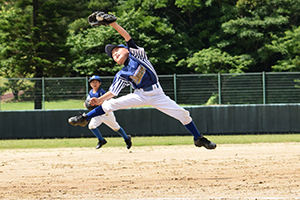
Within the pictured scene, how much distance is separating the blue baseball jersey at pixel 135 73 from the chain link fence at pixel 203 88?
9639mm

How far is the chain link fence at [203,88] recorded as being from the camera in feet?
54.4

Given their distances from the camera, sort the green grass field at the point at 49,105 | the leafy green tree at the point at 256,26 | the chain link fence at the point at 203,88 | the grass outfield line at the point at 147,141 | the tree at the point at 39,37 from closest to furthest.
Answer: the grass outfield line at the point at 147,141 → the chain link fence at the point at 203,88 → the green grass field at the point at 49,105 → the tree at the point at 39,37 → the leafy green tree at the point at 256,26

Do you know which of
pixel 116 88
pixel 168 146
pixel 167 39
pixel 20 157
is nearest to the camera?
pixel 116 88

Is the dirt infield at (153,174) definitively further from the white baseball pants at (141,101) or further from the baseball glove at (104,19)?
the baseball glove at (104,19)

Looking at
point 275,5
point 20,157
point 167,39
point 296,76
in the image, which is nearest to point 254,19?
point 275,5

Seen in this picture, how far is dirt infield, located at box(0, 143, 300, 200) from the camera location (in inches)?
244

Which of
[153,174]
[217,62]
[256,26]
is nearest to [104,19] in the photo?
[153,174]

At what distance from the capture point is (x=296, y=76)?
1659 centimetres

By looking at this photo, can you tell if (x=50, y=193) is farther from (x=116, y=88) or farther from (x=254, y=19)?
(x=254, y=19)

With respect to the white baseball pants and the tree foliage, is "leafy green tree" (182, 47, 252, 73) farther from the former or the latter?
the white baseball pants

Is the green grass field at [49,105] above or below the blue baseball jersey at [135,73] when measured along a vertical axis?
below

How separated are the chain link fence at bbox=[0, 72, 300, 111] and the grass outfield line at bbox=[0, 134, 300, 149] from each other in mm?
1707

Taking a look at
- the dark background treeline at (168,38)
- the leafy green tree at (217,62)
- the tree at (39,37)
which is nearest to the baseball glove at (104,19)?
the tree at (39,37)

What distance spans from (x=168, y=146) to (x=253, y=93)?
18.0 ft
